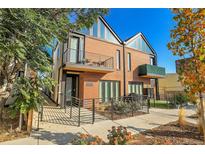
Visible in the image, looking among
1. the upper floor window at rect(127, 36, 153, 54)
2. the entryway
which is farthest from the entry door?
the upper floor window at rect(127, 36, 153, 54)

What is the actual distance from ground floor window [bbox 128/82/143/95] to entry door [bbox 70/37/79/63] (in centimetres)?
675

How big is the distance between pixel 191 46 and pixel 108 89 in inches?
366

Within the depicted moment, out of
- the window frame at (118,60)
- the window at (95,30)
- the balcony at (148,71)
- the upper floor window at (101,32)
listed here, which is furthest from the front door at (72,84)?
the balcony at (148,71)

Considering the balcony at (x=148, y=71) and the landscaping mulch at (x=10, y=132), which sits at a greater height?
the balcony at (x=148, y=71)

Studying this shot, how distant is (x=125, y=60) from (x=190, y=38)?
10564 millimetres

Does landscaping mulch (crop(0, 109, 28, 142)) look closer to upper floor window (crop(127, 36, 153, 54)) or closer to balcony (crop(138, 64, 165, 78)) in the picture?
balcony (crop(138, 64, 165, 78))

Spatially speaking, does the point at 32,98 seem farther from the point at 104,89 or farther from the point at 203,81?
the point at 104,89

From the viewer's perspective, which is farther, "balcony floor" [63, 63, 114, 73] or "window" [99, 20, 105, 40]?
"window" [99, 20, 105, 40]

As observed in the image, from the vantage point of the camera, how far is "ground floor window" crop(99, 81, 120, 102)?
1216 cm

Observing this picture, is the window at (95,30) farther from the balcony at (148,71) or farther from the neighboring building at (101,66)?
the balcony at (148,71)

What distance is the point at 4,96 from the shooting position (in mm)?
4965

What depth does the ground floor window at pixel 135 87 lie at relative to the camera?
14667mm
